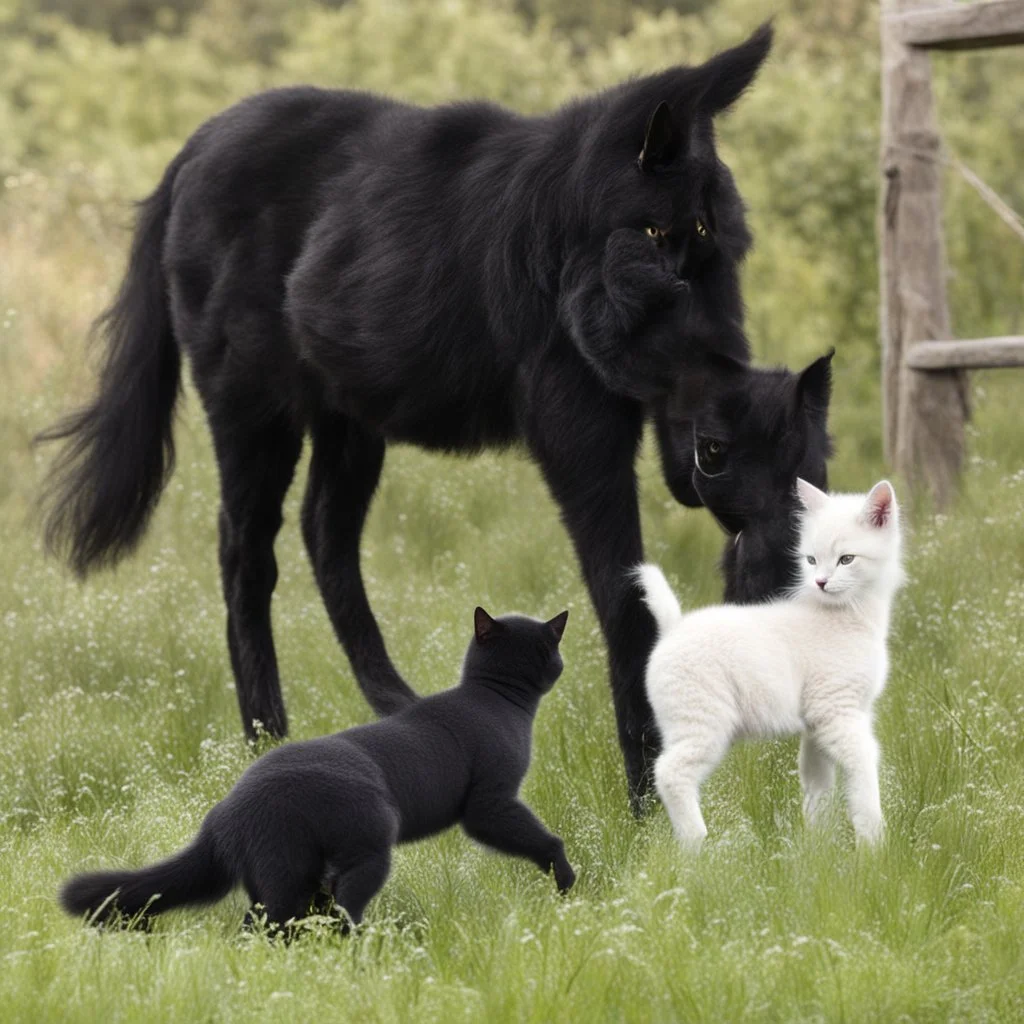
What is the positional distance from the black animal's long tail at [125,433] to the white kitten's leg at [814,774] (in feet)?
9.36

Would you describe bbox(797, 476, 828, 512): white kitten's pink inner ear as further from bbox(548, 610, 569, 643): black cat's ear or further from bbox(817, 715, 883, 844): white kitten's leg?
bbox(548, 610, 569, 643): black cat's ear

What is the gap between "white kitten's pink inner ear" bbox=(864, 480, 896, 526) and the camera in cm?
324

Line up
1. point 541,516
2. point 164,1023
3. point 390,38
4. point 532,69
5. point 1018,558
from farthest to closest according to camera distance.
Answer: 1. point 390,38
2. point 532,69
3. point 541,516
4. point 1018,558
5. point 164,1023

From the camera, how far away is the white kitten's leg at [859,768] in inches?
123

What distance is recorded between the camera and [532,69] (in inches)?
575

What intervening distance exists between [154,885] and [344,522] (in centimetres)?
252

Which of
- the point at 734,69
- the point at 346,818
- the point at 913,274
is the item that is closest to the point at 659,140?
the point at 734,69

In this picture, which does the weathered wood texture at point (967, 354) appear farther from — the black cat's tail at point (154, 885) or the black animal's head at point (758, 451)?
the black cat's tail at point (154, 885)

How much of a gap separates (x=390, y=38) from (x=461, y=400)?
13838 mm

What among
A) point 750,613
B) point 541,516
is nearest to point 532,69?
point 541,516

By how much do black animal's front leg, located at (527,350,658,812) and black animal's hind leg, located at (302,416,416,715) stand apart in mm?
1542

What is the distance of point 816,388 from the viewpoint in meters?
3.51

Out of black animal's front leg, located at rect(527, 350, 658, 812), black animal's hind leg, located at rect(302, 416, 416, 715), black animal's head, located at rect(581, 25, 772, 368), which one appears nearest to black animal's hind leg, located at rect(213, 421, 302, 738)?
black animal's hind leg, located at rect(302, 416, 416, 715)

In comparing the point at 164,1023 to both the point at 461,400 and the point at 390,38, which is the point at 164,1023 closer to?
the point at 461,400
